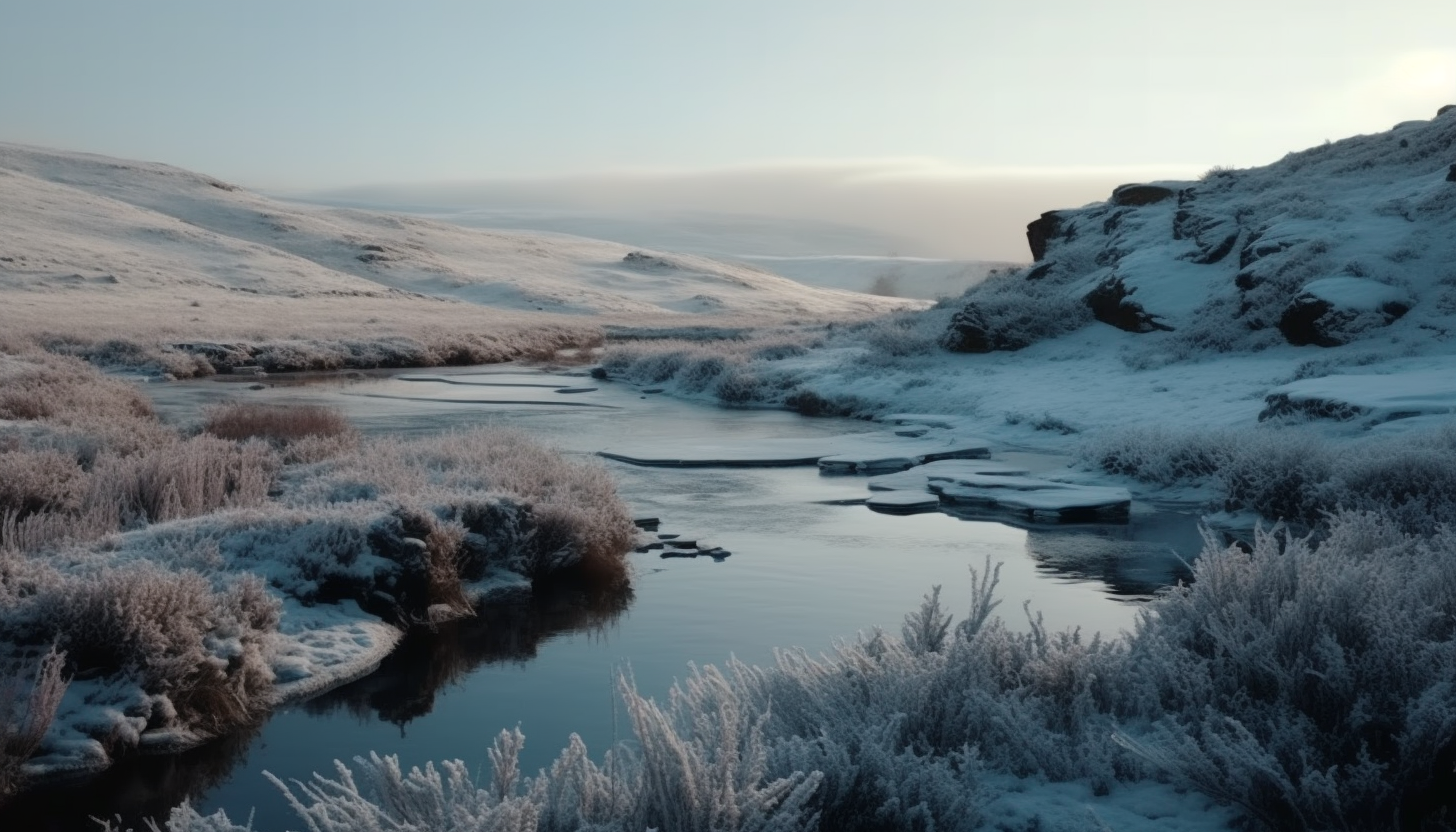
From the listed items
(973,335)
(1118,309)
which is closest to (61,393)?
(973,335)

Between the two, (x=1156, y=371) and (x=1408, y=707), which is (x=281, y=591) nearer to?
(x=1408, y=707)

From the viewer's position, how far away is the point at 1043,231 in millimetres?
38500

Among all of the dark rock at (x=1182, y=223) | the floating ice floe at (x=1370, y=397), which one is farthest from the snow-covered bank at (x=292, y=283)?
the floating ice floe at (x=1370, y=397)

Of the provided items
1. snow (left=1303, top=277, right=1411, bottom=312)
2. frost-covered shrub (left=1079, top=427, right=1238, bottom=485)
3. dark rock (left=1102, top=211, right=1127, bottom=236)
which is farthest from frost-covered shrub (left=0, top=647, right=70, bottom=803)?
dark rock (left=1102, top=211, right=1127, bottom=236)

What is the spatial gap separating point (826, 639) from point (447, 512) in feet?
11.7

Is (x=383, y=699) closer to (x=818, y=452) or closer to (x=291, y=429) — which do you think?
(x=291, y=429)

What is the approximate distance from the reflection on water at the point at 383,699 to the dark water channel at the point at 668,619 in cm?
1

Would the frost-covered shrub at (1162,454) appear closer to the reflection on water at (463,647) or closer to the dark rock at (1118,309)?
the reflection on water at (463,647)

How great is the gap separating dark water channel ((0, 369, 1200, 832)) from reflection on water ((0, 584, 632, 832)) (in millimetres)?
15

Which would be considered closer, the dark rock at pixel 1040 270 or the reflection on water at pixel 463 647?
the reflection on water at pixel 463 647

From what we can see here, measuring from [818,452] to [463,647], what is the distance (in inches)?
393

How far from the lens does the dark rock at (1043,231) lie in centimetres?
3791

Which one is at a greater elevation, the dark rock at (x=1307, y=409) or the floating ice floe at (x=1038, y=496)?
the dark rock at (x=1307, y=409)

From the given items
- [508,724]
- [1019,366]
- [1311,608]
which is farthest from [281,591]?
[1019,366]
